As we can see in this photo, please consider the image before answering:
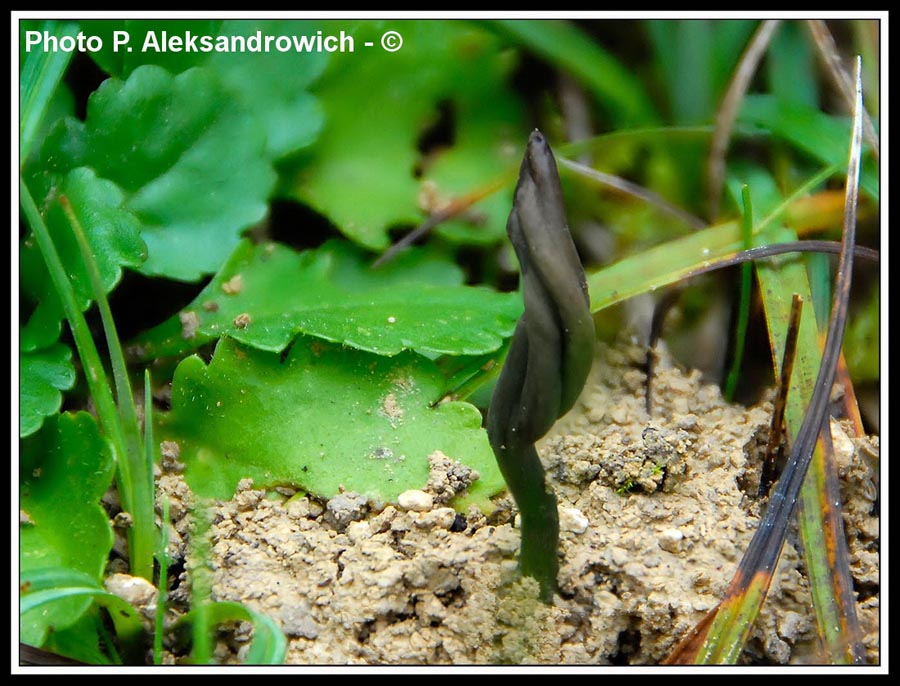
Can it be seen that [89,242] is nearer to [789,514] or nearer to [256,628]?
[256,628]

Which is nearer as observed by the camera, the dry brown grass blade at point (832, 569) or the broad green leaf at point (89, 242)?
the dry brown grass blade at point (832, 569)

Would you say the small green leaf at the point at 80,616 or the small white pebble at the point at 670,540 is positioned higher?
the small white pebble at the point at 670,540

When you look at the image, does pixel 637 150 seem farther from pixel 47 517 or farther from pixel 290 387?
pixel 47 517

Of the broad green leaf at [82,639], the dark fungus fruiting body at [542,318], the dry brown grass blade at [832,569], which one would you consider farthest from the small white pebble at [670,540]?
the broad green leaf at [82,639]

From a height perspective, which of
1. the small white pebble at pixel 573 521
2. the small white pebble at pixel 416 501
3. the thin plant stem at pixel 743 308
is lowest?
the small white pebble at pixel 573 521

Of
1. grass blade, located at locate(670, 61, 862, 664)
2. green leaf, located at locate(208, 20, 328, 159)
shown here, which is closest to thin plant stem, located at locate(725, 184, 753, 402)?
grass blade, located at locate(670, 61, 862, 664)

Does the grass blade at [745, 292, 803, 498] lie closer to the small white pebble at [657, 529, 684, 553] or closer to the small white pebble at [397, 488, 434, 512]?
the small white pebble at [657, 529, 684, 553]

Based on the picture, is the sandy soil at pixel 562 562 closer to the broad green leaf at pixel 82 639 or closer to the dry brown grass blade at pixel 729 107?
the broad green leaf at pixel 82 639
